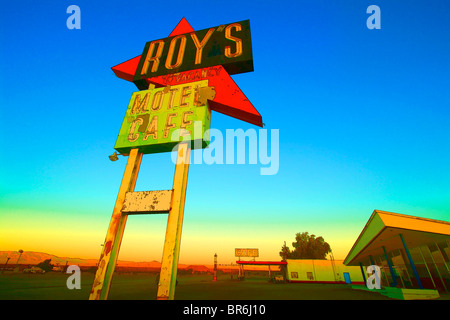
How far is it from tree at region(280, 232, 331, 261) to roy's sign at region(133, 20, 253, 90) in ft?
189

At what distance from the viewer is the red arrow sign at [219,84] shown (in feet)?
20.3

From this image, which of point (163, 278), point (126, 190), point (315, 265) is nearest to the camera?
point (163, 278)

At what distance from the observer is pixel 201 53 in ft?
24.1

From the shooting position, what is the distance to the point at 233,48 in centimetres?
713

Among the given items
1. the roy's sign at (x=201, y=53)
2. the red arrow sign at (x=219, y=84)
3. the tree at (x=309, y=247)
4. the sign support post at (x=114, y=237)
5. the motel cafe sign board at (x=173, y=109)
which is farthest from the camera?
the tree at (x=309, y=247)

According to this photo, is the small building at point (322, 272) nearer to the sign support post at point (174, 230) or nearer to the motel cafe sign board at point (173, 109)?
the motel cafe sign board at point (173, 109)

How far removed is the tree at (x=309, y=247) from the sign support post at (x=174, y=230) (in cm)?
5755

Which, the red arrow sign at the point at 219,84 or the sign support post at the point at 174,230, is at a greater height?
the red arrow sign at the point at 219,84

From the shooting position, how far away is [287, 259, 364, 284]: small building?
1170 inches

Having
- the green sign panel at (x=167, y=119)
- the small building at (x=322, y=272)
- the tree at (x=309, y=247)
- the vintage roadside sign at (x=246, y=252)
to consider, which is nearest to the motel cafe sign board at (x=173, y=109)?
the green sign panel at (x=167, y=119)

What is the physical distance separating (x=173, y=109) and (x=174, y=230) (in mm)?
3664
